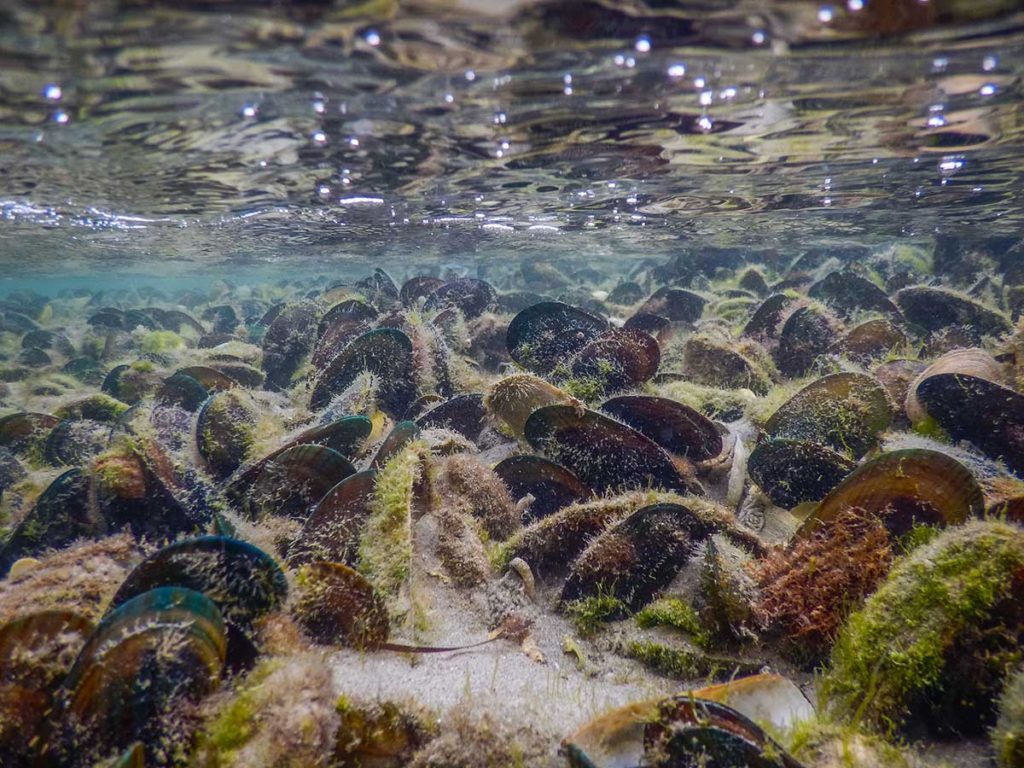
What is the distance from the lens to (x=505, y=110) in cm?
680

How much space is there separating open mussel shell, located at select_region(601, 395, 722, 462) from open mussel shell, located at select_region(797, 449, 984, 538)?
70.8 inches

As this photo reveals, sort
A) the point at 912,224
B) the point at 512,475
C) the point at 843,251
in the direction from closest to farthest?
the point at 512,475 → the point at 912,224 → the point at 843,251

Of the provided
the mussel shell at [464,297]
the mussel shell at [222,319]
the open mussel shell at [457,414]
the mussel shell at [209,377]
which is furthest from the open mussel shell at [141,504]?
the mussel shell at [222,319]

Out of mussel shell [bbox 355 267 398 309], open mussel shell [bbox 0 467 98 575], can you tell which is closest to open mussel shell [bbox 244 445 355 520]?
open mussel shell [bbox 0 467 98 575]

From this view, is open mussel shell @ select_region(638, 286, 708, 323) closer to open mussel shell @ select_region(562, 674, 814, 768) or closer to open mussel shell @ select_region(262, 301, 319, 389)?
open mussel shell @ select_region(262, 301, 319, 389)

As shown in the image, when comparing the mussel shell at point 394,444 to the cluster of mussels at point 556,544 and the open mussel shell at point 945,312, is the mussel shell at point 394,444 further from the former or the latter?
the open mussel shell at point 945,312

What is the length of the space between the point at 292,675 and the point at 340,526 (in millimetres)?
1315

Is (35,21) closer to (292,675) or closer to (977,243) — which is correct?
(292,675)

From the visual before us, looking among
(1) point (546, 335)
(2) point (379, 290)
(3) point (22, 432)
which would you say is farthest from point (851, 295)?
(3) point (22, 432)

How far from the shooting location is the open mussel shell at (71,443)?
6383mm

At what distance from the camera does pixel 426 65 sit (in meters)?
5.46

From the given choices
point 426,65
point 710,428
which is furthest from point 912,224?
point 426,65

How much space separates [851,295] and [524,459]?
1105cm

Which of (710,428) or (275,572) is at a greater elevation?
(275,572)
